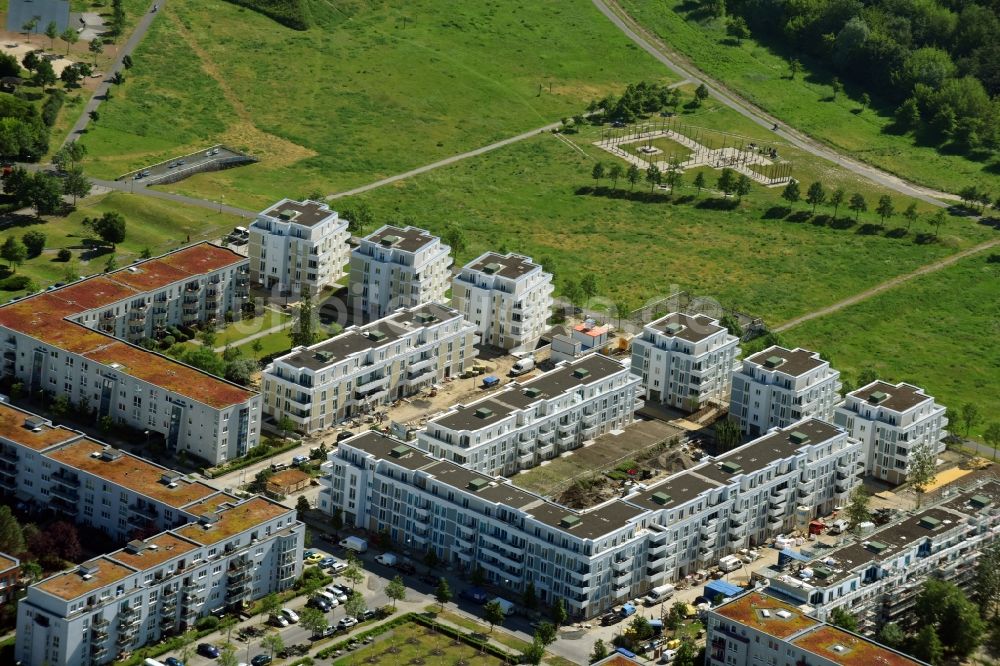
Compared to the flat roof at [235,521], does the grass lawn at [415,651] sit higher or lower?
lower

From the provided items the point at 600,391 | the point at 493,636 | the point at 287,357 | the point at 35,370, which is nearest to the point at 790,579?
the point at 493,636

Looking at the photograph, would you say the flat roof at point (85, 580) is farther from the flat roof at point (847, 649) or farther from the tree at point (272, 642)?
the flat roof at point (847, 649)

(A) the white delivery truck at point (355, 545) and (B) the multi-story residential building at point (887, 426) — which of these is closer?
(A) the white delivery truck at point (355, 545)

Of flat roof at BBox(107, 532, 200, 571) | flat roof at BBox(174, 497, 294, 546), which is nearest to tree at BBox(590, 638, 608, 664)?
flat roof at BBox(174, 497, 294, 546)

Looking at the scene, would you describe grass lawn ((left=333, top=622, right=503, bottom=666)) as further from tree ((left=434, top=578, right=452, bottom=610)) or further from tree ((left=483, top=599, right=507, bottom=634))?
tree ((left=434, top=578, right=452, bottom=610))

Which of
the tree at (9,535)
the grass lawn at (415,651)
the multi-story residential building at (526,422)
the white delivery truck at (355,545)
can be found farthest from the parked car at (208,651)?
the multi-story residential building at (526,422)

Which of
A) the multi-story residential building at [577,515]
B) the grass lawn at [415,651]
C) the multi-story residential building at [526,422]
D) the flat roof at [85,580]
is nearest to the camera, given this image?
the flat roof at [85,580]

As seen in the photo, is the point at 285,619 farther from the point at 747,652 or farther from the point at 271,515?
the point at 747,652
